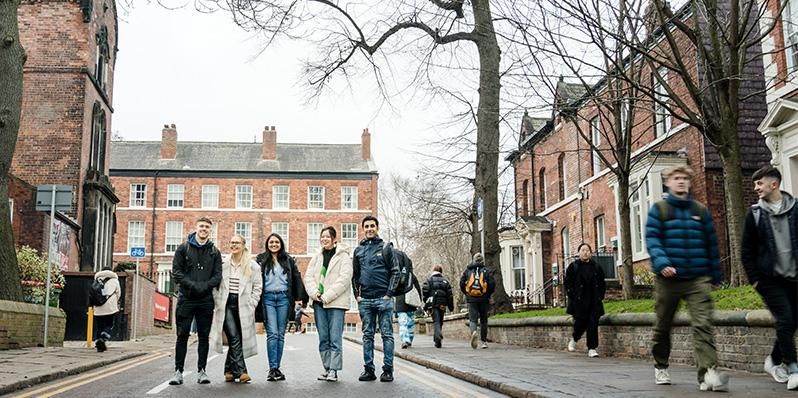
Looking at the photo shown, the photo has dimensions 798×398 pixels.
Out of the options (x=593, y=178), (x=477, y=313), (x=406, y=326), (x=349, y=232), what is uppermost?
(x=349, y=232)

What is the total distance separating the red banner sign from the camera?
32594 millimetres

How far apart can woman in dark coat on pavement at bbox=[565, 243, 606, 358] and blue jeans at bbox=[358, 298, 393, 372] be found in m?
4.56

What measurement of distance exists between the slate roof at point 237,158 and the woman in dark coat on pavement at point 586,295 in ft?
150

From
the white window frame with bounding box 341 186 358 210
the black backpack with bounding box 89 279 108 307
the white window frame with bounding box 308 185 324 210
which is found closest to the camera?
the black backpack with bounding box 89 279 108 307

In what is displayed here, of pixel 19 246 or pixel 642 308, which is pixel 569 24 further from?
pixel 19 246

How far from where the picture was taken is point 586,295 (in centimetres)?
1318

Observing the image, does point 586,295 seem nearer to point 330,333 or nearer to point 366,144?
point 330,333

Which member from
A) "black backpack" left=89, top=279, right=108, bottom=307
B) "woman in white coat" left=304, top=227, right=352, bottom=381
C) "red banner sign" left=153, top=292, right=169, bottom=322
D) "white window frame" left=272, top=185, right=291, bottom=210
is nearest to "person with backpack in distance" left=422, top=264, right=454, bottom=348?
"black backpack" left=89, top=279, right=108, bottom=307

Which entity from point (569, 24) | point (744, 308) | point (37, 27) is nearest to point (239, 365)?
Answer: point (744, 308)

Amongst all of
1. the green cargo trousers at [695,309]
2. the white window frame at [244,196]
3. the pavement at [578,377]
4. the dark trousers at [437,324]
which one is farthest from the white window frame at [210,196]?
the green cargo trousers at [695,309]

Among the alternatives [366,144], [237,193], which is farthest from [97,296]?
[366,144]

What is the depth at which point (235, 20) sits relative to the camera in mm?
18938

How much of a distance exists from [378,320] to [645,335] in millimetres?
4502

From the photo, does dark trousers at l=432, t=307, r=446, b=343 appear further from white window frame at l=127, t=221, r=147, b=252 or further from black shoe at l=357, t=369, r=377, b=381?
white window frame at l=127, t=221, r=147, b=252
